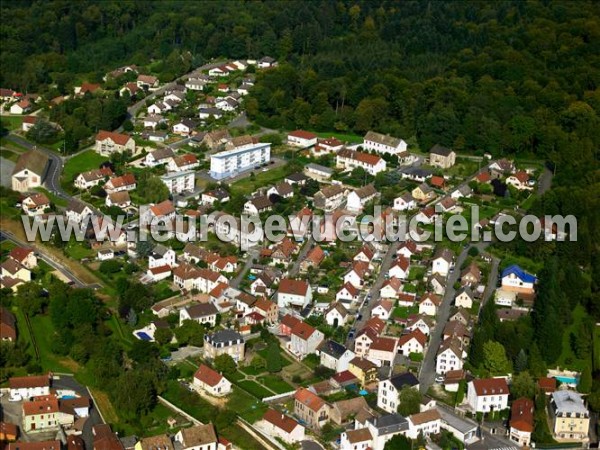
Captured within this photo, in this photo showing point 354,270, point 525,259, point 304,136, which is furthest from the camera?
point 304,136

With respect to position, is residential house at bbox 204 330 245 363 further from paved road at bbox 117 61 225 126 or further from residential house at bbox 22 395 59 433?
paved road at bbox 117 61 225 126

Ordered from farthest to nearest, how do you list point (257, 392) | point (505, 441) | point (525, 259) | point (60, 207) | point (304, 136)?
point (304, 136)
point (60, 207)
point (525, 259)
point (257, 392)
point (505, 441)

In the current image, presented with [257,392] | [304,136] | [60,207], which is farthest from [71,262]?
[304,136]

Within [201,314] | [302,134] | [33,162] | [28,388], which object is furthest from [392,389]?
[33,162]

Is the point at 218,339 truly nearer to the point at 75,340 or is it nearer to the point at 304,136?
the point at 75,340

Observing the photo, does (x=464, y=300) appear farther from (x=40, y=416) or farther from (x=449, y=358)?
(x=40, y=416)

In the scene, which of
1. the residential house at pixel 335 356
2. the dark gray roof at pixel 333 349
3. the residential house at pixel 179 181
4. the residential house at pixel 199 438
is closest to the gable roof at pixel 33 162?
the residential house at pixel 179 181

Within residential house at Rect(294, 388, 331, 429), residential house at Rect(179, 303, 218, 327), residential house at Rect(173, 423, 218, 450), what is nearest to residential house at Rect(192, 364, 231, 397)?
residential house at Rect(173, 423, 218, 450)

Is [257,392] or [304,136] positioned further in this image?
[304,136]
